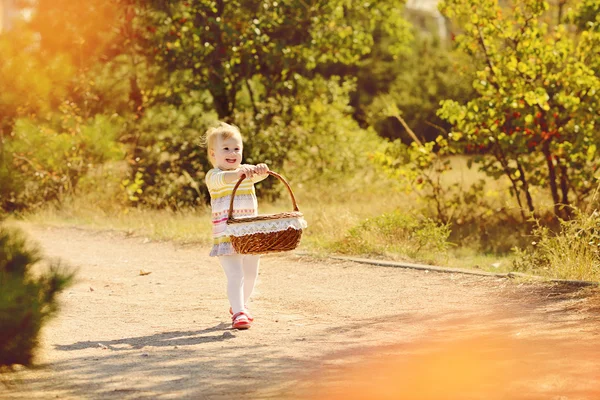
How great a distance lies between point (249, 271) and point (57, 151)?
815 centimetres

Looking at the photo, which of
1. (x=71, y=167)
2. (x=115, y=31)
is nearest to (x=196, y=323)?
(x=71, y=167)

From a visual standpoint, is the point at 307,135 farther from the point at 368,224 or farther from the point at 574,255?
the point at 574,255

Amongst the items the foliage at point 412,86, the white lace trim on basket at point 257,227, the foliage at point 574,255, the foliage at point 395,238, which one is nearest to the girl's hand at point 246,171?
the white lace trim on basket at point 257,227

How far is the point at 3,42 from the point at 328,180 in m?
5.51

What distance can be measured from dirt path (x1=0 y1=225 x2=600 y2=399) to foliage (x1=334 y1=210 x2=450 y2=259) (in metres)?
0.51

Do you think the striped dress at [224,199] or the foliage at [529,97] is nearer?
the striped dress at [224,199]

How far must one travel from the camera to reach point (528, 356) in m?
5.52

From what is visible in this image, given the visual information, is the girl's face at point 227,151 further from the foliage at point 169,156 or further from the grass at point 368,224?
the foliage at point 169,156

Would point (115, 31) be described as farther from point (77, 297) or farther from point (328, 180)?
point (77, 297)

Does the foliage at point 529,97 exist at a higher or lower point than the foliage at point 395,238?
higher

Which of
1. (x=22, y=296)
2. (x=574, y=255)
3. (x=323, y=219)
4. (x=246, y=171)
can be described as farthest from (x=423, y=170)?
(x=22, y=296)

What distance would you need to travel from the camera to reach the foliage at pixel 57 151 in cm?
1405

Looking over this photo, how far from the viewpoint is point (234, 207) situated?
6.63 meters

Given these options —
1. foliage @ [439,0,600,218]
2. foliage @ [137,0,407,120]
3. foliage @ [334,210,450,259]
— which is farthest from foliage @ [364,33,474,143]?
foliage @ [334,210,450,259]
